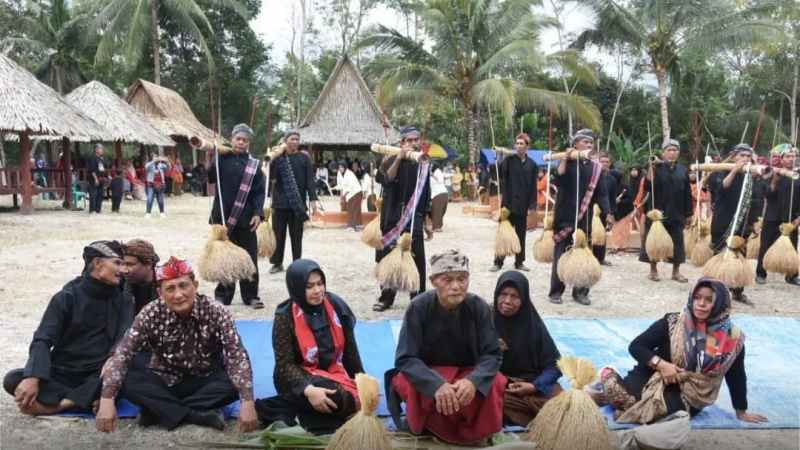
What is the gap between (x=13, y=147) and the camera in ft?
97.8

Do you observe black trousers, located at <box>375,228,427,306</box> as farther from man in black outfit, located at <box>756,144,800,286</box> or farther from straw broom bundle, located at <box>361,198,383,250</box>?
man in black outfit, located at <box>756,144,800,286</box>

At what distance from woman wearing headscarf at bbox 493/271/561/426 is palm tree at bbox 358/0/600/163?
53.1 feet

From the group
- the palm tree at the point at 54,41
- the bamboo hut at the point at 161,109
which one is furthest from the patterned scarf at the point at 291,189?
the palm tree at the point at 54,41

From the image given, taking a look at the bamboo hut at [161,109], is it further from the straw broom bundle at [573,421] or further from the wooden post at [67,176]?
the straw broom bundle at [573,421]

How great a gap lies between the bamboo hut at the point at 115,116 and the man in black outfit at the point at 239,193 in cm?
1286

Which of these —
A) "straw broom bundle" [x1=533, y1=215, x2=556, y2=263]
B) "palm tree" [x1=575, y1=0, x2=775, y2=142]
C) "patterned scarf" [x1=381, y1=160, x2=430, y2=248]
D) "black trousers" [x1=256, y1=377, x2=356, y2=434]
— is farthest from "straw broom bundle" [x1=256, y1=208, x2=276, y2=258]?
"palm tree" [x1=575, y1=0, x2=775, y2=142]

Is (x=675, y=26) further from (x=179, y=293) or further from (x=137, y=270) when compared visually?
(x=179, y=293)

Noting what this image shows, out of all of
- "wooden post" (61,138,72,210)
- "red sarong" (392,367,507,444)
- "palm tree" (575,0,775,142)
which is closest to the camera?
"red sarong" (392,367,507,444)

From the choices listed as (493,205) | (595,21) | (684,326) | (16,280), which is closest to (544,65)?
(595,21)

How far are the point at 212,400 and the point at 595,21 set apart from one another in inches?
770

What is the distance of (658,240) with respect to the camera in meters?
7.56

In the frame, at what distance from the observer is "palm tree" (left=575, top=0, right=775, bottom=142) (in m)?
18.7

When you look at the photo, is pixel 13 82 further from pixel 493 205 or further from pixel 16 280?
pixel 493 205

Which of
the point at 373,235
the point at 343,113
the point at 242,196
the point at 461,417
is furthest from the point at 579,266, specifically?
the point at 343,113
